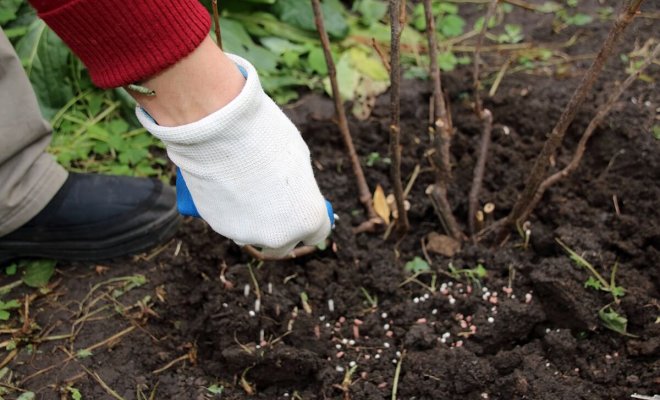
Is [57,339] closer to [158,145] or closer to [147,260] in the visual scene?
[147,260]

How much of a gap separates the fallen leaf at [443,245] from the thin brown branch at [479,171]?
66 mm

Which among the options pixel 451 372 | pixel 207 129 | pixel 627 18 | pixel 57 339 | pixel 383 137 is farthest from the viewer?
pixel 383 137

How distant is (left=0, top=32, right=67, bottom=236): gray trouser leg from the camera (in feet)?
5.71

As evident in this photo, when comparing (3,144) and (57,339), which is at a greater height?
(3,144)

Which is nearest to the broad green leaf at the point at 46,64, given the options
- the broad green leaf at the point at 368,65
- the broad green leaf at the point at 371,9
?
the broad green leaf at the point at 368,65

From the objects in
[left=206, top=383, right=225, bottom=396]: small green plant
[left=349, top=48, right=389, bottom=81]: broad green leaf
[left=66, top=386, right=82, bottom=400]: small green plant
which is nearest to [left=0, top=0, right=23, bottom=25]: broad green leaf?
[left=349, top=48, right=389, bottom=81]: broad green leaf

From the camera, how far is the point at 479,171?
74.8 inches

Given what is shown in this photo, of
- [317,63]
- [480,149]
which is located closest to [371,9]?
[317,63]

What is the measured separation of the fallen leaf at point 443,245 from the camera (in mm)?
1817

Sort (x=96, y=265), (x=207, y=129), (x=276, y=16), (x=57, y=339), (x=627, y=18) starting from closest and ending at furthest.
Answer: (x=207, y=129)
(x=627, y=18)
(x=57, y=339)
(x=96, y=265)
(x=276, y=16)

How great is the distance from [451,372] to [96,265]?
104 centimetres

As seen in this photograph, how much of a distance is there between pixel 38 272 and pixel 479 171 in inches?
50.3

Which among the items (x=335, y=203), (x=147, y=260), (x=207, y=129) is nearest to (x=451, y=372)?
(x=335, y=203)

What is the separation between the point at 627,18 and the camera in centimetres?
134
